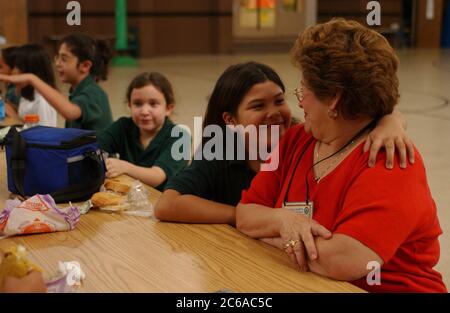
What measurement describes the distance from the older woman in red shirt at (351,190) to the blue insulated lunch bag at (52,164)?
2.59 feet

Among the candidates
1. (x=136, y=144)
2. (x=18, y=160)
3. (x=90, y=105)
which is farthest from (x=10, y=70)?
(x=18, y=160)

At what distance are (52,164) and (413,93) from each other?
763 cm

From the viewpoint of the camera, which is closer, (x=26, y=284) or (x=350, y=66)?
(x=26, y=284)

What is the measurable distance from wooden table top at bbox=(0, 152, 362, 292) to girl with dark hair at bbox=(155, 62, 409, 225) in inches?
2.1

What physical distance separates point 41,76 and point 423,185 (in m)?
3.52

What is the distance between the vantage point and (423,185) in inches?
57.6

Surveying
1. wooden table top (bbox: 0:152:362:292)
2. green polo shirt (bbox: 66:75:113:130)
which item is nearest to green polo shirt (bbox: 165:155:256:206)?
wooden table top (bbox: 0:152:362:292)

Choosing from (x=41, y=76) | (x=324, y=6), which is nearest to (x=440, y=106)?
(x=41, y=76)

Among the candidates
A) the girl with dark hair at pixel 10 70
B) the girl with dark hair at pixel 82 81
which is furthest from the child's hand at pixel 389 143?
the girl with dark hair at pixel 10 70

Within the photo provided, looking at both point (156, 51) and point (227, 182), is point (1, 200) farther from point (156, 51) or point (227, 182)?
point (156, 51)

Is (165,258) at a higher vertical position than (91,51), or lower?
lower

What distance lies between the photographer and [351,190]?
149cm

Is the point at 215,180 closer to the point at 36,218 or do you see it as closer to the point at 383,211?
the point at 36,218

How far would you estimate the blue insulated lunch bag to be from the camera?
217cm
